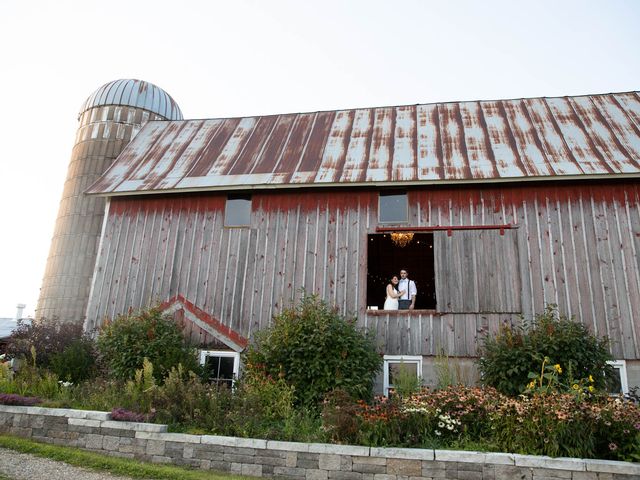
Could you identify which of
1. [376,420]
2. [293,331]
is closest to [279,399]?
[293,331]

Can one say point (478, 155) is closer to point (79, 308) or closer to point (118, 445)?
point (118, 445)

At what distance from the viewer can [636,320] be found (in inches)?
425

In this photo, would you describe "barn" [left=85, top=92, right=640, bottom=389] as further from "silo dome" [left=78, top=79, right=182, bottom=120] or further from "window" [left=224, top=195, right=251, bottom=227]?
"silo dome" [left=78, top=79, right=182, bottom=120]

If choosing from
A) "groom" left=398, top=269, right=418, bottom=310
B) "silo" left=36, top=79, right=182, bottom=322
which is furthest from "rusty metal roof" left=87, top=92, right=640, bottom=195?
"silo" left=36, top=79, right=182, bottom=322

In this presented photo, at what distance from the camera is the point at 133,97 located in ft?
77.0

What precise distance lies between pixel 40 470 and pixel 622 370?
10340mm

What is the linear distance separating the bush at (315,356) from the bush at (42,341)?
4.85 meters

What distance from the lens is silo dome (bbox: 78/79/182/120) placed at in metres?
23.3

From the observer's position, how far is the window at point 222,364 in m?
12.2

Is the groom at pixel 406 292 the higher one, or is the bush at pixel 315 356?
the groom at pixel 406 292

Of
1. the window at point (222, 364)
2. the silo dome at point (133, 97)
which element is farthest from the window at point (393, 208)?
the silo dome at point (133, 97)

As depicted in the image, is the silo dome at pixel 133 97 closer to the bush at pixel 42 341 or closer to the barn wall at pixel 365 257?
the barn wall at pixel 365 257

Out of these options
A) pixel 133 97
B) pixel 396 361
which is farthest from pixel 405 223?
pixel 133 97

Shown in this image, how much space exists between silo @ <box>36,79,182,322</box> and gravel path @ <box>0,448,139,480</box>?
12.8 m
